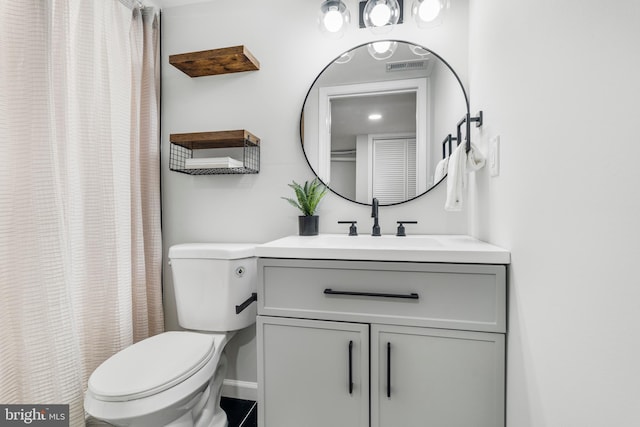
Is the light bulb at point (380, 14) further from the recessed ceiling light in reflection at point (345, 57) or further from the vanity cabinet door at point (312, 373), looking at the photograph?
the vanity cabinet door at point (312, 373)

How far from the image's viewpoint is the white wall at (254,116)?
59.8 inches

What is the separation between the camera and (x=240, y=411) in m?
1.51

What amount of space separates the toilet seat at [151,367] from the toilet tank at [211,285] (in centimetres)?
14

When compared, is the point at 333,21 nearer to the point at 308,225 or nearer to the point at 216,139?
the point at 216,139

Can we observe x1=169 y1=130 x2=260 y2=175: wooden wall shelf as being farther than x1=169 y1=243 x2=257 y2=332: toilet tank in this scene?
Yes

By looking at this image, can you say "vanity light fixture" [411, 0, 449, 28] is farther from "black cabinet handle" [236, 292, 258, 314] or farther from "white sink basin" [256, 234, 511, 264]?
"black cabinet handle" [236, 292, 258, 314]

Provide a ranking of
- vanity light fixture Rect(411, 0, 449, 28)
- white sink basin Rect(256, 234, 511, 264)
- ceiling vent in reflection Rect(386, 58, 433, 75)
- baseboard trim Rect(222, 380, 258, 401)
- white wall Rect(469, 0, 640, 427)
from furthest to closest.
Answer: baseboard trim Rect(222, 380, 258, 401)
ceiling vent in reflection Rect(386, 58, 433, 75)
vanity light fixture Rect(411, 0, 449, 28)
white sink basin Rect(256, 234, 511, 264)
white wall Rect(469, 0, 640, 427)

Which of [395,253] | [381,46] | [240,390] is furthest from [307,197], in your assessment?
[240,390]

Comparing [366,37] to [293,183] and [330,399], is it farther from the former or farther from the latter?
[330,399]

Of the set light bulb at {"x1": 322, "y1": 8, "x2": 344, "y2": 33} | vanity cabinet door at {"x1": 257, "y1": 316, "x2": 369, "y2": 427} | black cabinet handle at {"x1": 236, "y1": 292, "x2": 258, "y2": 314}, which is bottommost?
vanity cabinet door at {"x1": 257, "y1": 316, "x2": 369, "y2": 427}

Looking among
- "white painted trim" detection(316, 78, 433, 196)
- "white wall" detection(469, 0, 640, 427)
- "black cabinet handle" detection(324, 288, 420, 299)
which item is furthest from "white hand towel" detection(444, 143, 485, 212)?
"black cabinet handle" detection(324, 288, 420, 299)

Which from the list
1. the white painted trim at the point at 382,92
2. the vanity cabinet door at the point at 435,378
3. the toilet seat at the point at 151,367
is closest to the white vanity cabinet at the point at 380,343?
the vanity cabinet door at the point at 435,378

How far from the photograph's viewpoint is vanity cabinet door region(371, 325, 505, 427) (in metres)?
0.91

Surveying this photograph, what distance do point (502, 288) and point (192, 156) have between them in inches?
67.5
